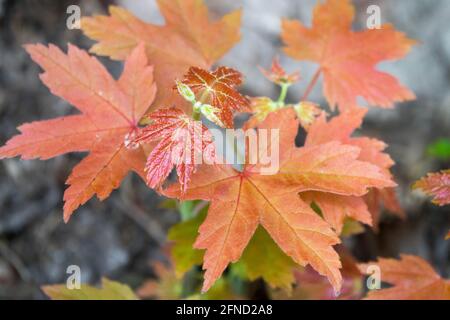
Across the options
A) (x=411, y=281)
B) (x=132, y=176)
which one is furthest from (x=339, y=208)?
(x=132, y=176)

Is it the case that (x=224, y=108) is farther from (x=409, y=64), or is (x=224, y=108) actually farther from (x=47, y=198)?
(x=409, y=64)

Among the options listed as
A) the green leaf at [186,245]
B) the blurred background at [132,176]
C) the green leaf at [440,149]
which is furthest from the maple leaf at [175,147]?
the green leaf at [440,149]

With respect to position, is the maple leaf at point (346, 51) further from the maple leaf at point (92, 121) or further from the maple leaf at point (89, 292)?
the maple leaf at point (89, 292)

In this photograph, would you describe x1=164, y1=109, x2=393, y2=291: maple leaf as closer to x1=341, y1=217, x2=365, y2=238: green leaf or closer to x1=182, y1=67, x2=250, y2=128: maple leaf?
x1=182, y1=67, x2=250, y2=128: maple leaf

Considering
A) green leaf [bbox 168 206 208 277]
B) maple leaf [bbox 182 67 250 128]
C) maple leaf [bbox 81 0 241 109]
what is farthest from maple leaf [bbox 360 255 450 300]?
→ maple leaf [bbox 81 0 241 109]

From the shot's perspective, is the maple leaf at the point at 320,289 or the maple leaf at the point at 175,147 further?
the maple leaf at the point at 320,289

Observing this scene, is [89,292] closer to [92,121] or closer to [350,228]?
[92,121]
